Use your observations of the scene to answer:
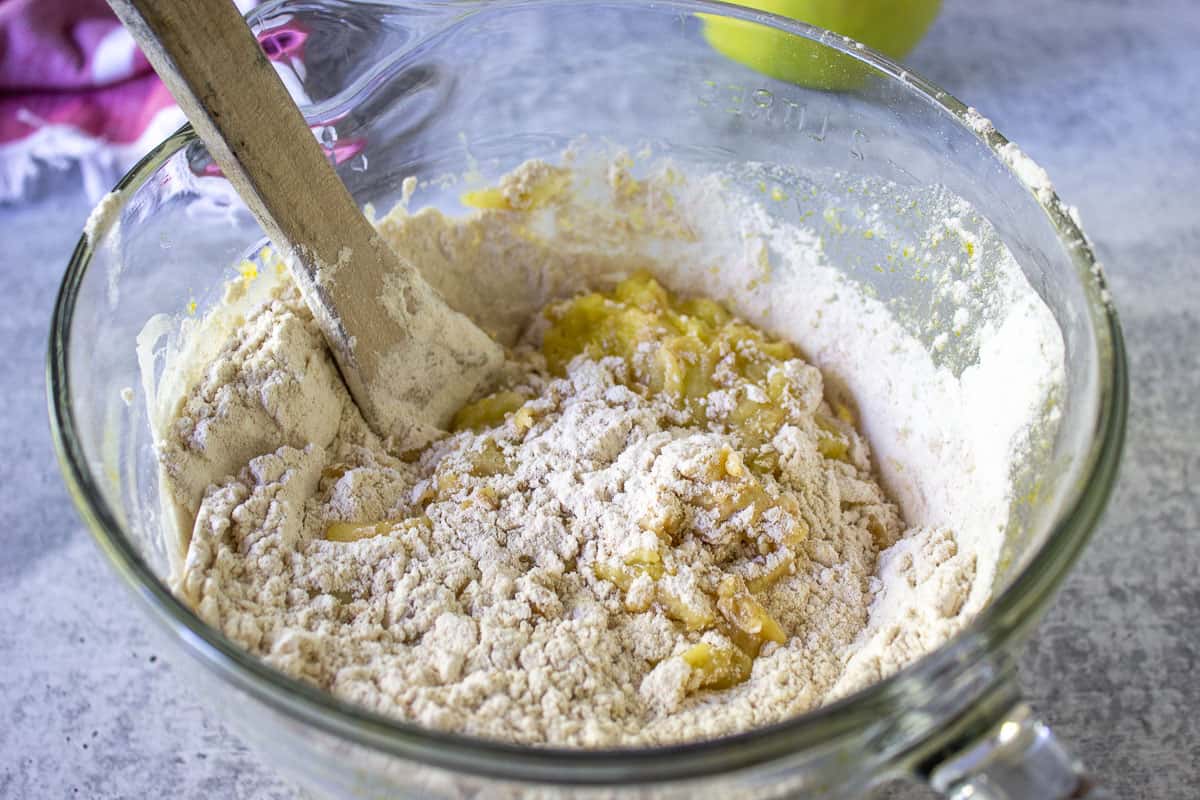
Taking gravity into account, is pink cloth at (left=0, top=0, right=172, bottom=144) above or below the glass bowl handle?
above

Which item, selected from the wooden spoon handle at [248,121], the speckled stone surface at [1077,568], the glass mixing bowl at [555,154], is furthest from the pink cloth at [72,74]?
the wooden spoon handle at [248,121]

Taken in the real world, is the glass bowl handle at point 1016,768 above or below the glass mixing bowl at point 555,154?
below

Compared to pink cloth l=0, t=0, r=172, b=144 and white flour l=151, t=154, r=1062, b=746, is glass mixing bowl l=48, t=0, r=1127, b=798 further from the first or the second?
pink cloth l=0, t=0, r=172, b=144

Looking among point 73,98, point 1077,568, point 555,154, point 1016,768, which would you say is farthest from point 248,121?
point 1077,568

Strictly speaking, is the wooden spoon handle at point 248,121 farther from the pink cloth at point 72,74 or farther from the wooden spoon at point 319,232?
the pink cloth at point 72,74

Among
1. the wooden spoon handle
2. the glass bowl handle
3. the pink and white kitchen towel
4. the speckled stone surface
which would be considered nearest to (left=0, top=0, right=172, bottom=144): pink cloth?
the pink and white kitchen towel

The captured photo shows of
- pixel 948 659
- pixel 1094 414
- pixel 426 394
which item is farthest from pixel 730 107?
pixel 948 659

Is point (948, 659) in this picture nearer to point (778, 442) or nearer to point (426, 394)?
point (778, 442)

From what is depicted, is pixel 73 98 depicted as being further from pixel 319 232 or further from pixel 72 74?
pixel 319 232
